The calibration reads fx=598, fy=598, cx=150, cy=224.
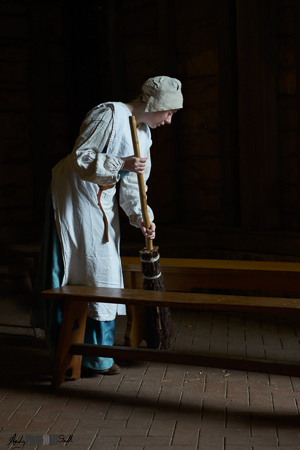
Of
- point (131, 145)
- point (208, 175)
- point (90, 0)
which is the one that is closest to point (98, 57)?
point (90, 0)

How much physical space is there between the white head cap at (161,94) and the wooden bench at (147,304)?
3.82 ft

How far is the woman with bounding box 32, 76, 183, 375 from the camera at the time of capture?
3.66 meters

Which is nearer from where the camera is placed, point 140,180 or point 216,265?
point 140,180

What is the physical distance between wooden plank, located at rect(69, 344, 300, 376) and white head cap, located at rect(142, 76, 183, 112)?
4.95ft

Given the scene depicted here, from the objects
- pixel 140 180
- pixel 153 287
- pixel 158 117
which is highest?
pixel 158 117

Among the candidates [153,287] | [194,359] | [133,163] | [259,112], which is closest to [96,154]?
[133,163]

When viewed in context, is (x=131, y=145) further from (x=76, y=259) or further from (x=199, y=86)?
(x=199, y=86)

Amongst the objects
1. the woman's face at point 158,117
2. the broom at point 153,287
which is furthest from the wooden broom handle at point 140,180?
the woman's face at point 158,117

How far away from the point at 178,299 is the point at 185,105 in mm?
3845

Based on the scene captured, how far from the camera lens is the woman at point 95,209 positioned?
12.0ft

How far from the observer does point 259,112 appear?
5.89 metres

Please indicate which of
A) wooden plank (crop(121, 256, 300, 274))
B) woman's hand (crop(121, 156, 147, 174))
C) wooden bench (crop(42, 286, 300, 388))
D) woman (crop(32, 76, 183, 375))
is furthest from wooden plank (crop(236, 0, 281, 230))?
wooden bench (crop(42, 286, 300, 388))

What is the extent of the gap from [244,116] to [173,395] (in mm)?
3314

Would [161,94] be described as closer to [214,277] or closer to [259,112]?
[214,277]
